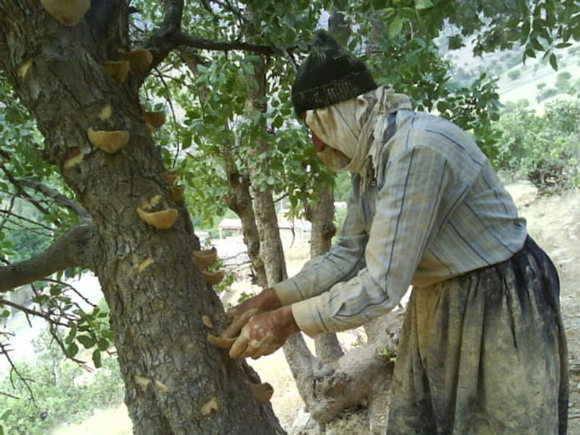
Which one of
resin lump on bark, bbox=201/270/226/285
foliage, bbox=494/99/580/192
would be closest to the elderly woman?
resin lump on bark, bbox=201/270/226/285

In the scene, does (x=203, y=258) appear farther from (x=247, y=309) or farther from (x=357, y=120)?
(x=357, y=120)

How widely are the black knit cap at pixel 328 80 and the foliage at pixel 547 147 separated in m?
10.6

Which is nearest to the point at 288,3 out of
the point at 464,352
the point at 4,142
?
the point at 464,352

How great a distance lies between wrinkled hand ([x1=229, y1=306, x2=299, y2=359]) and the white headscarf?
0.45 meters

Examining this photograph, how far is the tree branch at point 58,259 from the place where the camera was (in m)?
1.61

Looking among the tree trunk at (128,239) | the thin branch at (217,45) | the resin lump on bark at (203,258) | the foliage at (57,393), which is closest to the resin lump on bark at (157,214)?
the tree trunk at (128,239)

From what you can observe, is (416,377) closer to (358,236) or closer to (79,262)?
(358,236)

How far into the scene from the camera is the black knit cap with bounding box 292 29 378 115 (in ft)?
4.94

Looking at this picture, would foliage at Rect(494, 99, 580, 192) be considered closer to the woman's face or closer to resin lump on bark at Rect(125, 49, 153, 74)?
the woman's face

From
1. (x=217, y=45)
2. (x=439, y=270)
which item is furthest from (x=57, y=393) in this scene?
(x=439, y=270)

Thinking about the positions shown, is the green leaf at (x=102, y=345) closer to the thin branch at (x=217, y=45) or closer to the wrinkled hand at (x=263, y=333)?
the wrinkled hand at (x=263, y=333)

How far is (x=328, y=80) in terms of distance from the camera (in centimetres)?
151

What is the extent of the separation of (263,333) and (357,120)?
0.60m

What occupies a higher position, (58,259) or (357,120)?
(357,120)
